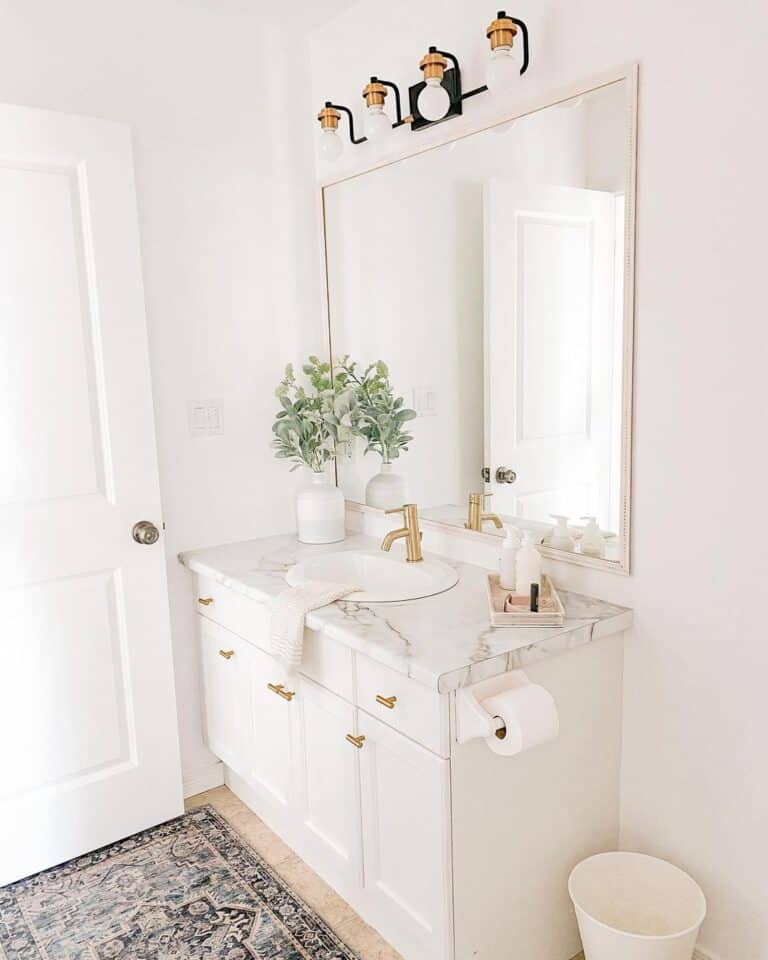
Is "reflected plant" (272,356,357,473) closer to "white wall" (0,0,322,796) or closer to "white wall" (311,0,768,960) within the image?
"white wall" (0,0,322,796)

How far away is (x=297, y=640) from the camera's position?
1850 mm

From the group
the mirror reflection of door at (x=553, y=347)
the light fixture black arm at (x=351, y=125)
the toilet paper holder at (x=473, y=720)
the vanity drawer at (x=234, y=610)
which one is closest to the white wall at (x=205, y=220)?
the vanity drawer at (x=234, y=610)

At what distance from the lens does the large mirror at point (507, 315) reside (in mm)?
1718

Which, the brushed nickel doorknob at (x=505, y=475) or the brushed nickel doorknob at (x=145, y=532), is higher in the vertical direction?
the brushed nickel doorknob at (x=505, y=475)

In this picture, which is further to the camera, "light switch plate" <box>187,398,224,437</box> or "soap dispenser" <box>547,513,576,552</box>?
"light switch plate" <box>187,398,224,437</box>

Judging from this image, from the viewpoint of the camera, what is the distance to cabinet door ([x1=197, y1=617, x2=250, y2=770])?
89.1 inches

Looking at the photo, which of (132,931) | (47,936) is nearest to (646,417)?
(132,931)

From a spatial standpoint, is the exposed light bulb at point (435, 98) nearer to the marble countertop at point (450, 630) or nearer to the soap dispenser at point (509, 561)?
the soap dispenser at point (509, 561)

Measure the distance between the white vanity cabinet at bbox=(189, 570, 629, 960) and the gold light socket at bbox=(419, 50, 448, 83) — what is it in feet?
Answer: 4.20

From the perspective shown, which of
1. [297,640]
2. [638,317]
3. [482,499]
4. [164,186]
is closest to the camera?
[638,317]

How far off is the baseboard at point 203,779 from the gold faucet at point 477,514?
122cm

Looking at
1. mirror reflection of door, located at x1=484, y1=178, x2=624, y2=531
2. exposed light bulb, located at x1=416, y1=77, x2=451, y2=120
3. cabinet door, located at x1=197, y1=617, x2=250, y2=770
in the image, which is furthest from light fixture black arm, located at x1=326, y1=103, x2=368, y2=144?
cabinet door, located at x1=197, y1=617, x2=250, y2=770

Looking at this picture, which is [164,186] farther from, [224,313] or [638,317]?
[638,317]

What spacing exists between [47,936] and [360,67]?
2537mm
